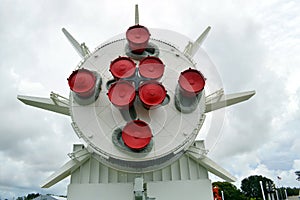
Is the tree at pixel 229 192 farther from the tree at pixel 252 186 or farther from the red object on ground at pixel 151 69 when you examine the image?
the red object on ground at pixel 151 69

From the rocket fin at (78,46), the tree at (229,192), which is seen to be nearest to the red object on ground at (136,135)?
the rocket fin at (78,46)

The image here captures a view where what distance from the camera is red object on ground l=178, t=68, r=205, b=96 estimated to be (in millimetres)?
8234

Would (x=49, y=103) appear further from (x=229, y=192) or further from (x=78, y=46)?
(x=229, y=192)

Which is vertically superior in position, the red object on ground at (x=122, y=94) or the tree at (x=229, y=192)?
the red object on ground at (x=122, y=94)

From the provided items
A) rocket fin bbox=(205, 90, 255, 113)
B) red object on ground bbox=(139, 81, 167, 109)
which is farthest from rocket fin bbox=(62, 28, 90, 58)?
rocket fin bbox=(205, 90, 255, 113)

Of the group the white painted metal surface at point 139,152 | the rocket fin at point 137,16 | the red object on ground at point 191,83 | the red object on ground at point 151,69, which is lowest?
the white painted metal surface at point 139,152

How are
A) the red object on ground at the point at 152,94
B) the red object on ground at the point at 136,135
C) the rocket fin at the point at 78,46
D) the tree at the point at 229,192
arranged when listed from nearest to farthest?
1. the red object on ground at the point at 136,135
2. the red object on ground at the point at 152,94
3. the rocket fin at the point at 78,46
4. the tree at the point at 229,192

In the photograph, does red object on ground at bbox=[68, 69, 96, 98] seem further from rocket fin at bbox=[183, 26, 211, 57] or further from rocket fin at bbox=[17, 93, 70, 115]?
rocket fin at bbox=[183, 26, 211, 57]

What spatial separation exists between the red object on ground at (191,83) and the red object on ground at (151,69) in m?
0.81

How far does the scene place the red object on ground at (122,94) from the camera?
301 inches

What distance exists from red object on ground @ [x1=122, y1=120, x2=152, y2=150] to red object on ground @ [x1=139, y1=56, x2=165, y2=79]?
1759 millimetres

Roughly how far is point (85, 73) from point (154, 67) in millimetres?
2411

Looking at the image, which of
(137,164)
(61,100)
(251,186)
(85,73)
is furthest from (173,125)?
(251,186)

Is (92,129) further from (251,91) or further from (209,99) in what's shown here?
(251,91)
